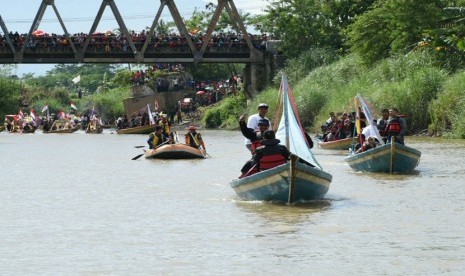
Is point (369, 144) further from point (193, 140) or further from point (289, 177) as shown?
point (193, 140)

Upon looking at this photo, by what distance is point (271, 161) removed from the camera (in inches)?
744

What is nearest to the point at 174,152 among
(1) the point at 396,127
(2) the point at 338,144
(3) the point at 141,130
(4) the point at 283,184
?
(2) the point at 338,144

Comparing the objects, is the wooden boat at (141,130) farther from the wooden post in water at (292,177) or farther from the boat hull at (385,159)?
the wooden post in water at (292,177)

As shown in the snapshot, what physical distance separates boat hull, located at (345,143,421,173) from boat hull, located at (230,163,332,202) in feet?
19.3

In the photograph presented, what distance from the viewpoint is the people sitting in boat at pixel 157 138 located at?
3400cm

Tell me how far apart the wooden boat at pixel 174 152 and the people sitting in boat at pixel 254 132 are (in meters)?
12.6

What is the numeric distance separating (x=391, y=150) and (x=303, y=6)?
4477 cm

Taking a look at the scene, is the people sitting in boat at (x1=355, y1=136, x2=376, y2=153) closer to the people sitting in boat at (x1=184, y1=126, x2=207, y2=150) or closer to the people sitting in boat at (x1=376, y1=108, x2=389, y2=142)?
the people sitting in boat at (x1=376, y1=108, x2=389, y2=142)

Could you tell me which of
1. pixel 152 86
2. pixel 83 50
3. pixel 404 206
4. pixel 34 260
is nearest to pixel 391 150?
pixel 404 206

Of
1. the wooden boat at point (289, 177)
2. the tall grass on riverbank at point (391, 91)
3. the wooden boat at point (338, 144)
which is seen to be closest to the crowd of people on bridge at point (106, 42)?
the tall grass on riverbank at point (391, 91)

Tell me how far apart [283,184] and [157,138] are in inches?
624

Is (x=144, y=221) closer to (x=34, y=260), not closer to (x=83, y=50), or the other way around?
(x=34, y=260)

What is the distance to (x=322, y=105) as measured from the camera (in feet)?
179

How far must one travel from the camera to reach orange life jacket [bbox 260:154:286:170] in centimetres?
1879
